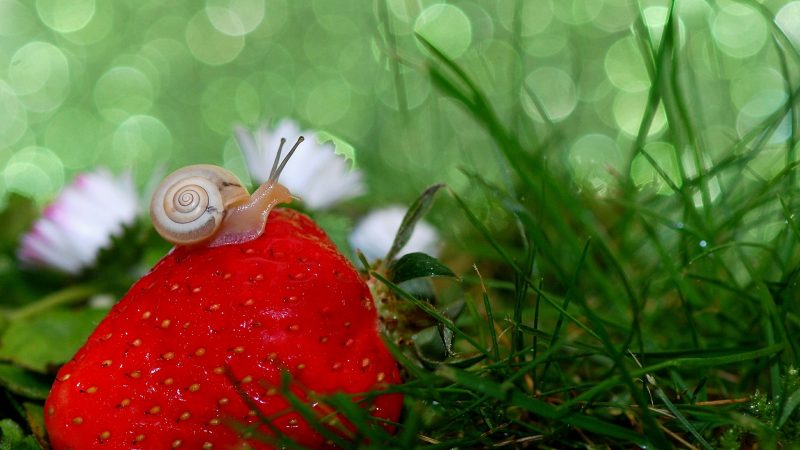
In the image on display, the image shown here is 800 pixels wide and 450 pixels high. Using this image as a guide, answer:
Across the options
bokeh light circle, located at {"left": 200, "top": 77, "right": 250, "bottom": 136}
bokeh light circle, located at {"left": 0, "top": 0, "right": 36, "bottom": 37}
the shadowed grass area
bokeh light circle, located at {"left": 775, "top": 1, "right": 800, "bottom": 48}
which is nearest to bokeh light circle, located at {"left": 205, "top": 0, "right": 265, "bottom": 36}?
bokeh light circle, located at {"left": 200, "top": 77, "right": 250, "bottom": 136}

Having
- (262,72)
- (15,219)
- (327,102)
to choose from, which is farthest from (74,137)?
(15,219)

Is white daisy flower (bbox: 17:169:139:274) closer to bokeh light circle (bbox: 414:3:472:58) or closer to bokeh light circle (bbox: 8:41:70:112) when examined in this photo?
bokeh light circle (bbox: 414:3:472:58)

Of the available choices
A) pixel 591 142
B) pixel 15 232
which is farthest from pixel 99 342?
pixel 591 142

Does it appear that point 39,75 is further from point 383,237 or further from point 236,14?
point 383,237

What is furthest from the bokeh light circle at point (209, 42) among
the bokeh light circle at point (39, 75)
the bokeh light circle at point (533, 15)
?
the bokeh light circle at point (533, 15)

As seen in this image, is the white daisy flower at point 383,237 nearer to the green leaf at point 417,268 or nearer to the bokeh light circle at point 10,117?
the green leaf at point 417,268
